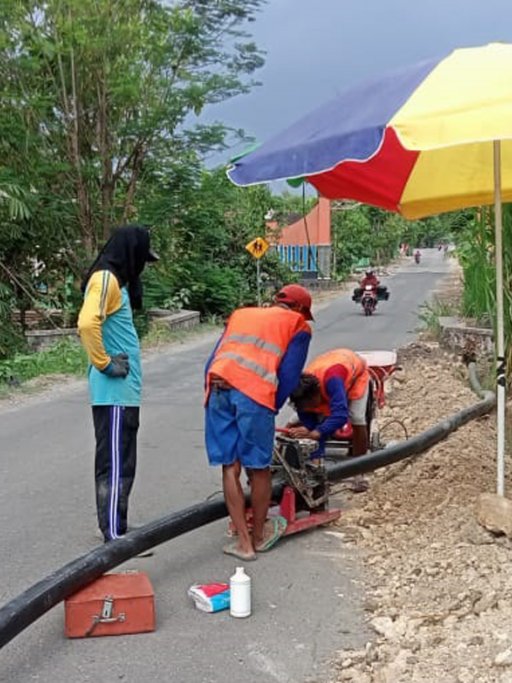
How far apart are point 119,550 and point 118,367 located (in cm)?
109

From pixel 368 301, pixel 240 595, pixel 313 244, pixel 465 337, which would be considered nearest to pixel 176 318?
pixel 368 301

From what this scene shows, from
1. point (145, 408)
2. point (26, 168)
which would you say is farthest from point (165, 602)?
point (26, 168)

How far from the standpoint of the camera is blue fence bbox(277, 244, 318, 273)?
43.6 metres

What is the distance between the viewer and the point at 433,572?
4645 millimetres

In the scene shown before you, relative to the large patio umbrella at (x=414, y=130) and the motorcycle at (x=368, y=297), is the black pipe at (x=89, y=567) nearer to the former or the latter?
the large patio umbrella at (x=414, y=130)

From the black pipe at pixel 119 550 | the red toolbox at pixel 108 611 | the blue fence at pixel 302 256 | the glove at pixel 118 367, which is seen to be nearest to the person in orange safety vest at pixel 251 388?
the black pipe at pixel 119 550

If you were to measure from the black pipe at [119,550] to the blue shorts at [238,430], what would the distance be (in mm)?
383

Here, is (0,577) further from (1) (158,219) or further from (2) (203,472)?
(1) (158,219)

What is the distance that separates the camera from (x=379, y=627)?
411 cm

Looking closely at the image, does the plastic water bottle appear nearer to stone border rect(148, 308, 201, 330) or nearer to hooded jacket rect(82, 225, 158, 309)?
hooded jacket rect(82, 225, 158, 309)

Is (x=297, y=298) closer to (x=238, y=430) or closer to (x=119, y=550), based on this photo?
(x=238, y=430)

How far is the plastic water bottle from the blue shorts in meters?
0.79

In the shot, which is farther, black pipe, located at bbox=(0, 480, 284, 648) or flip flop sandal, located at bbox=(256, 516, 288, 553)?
flip flop sandal, located at bbox=(256, 516, 288, 553)

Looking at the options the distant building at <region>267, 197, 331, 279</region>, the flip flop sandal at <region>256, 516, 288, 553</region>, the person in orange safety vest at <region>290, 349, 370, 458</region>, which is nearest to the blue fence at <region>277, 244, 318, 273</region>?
the distant building at <region>267, 197, 331, 279</region>
